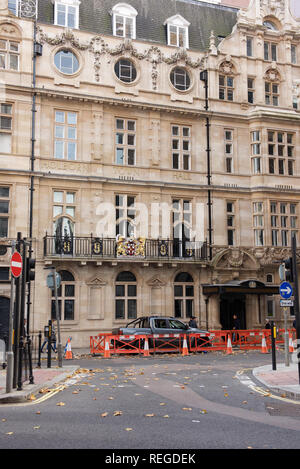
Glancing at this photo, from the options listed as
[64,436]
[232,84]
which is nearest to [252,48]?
[232,84]

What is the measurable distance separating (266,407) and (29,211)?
1738 centimetres

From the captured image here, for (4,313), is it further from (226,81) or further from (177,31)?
(177,31)

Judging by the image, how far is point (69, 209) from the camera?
25719 mm

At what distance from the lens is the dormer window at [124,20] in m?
28.7

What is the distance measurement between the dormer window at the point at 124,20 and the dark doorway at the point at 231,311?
51.8ft

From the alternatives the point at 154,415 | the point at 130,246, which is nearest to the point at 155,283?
the point at 130,246

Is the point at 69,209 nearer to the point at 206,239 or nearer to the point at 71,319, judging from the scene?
the point at 71,319

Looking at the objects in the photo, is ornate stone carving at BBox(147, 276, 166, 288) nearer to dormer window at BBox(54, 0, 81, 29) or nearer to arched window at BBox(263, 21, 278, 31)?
dormer window at BBox(54, 0, 81, 29)

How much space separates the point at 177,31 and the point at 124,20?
3241mm

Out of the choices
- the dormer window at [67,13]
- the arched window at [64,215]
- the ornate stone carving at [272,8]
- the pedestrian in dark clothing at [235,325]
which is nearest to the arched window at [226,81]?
the ornate stone carving at [272,8]

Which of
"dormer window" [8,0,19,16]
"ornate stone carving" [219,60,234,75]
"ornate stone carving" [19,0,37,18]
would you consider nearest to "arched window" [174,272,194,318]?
"ornate stone carving" [219,60,234,75]

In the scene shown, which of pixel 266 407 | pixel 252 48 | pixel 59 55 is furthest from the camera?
pixel 252 48

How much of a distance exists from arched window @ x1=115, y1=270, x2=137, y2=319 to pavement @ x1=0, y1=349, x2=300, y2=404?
9405 mm

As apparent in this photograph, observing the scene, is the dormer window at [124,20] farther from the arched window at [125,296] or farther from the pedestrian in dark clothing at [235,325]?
the pedestrian in dark clothing at [235,325]
